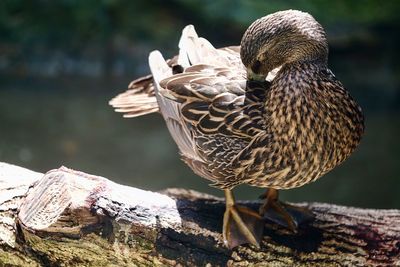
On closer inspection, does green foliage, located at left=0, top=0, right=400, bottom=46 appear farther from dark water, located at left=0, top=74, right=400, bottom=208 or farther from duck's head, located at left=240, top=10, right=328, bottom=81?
duck's head, located at left=240, top=10, right=328, bottom=81

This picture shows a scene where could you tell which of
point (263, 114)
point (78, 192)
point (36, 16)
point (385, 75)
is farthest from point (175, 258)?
point (36, 16)

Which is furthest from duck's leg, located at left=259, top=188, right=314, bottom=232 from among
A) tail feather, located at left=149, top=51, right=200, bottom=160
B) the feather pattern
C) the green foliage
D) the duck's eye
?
the green foliage

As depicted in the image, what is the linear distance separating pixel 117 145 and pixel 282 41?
390 cm

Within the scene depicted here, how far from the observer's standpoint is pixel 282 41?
224cm

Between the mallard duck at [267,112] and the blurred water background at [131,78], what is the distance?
271cm

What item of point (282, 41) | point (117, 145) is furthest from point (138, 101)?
point (117, 145)

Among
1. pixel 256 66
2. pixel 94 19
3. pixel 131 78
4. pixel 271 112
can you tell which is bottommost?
pixel 271 112

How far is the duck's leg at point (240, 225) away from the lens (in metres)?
2.37

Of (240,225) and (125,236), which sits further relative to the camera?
(240,225)

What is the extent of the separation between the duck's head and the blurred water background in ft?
9.50

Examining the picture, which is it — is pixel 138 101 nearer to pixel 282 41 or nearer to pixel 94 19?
pixel 282 41

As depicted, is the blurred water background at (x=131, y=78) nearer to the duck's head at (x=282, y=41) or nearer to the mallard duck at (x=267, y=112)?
the mallard duck at (x=267, y=112)

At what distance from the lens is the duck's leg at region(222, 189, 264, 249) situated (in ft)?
7.79

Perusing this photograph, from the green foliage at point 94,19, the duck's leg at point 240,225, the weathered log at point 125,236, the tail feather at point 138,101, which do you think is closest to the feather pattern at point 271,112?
the duck's leg at point 240,225
